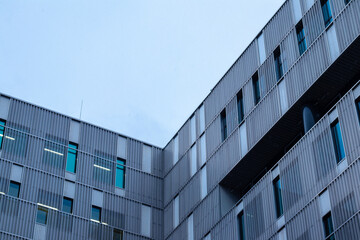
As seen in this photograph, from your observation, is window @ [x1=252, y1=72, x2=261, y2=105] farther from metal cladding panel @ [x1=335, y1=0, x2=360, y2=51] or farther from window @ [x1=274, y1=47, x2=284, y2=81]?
metal cladding panel @ [x1=335, y1=0, x2=360, y2=51]

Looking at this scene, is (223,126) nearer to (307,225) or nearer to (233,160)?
(233,160)

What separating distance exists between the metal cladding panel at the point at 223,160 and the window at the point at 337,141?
11613mm

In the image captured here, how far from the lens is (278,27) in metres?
53.7

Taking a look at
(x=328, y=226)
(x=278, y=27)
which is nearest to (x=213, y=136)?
(x=278, y=27)

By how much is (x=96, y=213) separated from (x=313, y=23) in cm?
2507

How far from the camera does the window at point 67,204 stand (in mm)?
60094

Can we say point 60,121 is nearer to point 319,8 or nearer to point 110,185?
point 110,185

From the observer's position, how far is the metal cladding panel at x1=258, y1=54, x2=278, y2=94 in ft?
172

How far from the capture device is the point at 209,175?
57.8 m

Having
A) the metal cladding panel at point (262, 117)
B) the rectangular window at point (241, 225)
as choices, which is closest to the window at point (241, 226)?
the rectangular window at point (241, 225)

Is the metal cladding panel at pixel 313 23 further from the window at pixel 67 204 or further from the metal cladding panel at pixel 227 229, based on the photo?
the window at pixel 67 204

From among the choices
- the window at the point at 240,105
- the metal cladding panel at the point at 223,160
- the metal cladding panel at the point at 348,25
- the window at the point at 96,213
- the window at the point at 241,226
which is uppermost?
the window at the point at 240,105

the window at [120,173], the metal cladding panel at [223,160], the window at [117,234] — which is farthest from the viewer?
the window at [120,173]

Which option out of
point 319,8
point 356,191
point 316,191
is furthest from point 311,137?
point 319,8
